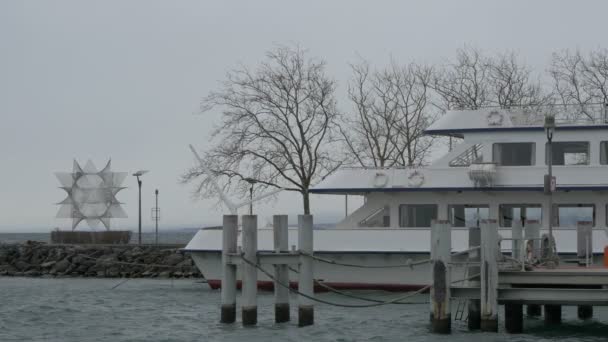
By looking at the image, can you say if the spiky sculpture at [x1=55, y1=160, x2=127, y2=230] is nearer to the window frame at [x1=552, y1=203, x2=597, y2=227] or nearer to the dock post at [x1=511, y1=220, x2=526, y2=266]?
the window frame at [x1=552, y1=203, x2=597, y2=227]

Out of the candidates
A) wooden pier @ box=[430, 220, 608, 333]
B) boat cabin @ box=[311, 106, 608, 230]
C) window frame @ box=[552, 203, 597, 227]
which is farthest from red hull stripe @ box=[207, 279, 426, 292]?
wooden pier @ box=[430, 220, 608, 333]

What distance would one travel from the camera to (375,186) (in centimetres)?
3328

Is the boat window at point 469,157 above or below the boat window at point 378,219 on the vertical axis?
above

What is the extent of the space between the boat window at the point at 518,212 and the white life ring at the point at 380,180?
11.0 ft

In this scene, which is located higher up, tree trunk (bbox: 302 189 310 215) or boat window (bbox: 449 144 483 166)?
→ boat window (bbox: 449 144 483 166)

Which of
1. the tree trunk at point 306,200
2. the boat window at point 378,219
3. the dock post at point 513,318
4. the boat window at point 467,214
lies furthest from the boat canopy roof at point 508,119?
the tree trunk at point 306,200

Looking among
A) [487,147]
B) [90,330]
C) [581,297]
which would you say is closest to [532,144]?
[487,147]

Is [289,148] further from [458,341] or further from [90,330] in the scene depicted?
[458,341]

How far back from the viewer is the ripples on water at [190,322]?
2387 cm

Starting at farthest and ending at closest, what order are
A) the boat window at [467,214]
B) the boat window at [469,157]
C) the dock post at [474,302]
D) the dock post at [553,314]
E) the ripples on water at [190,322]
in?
the boat window at [469,157] < the boat window at [467,214] < the dock post at [553,314] < the ripples on water at [190,322] < the dock post at [474,302]

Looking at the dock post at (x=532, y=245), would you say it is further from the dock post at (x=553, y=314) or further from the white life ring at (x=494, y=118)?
the white life ring at (x=494, y=118)

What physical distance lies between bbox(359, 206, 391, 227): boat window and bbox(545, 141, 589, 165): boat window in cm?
484

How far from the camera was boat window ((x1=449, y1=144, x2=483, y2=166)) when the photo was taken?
3362 centimetres

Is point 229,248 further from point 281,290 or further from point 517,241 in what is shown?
point 517,241
